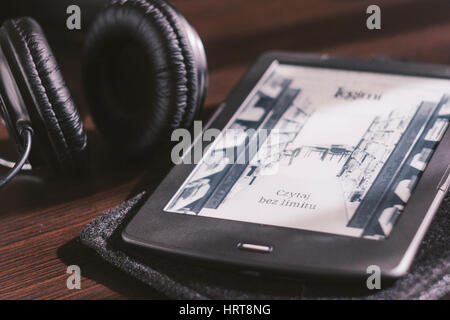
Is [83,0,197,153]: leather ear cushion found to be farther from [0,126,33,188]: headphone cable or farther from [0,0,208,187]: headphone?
[0,126,33,188]: headphone cable

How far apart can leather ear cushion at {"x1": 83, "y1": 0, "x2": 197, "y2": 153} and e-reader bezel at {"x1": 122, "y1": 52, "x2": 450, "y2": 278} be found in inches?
3.6

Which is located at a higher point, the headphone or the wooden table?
the headphone

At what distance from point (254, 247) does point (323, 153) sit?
0.44 feet

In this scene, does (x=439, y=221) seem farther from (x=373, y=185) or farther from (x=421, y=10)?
(x=421, y=10)

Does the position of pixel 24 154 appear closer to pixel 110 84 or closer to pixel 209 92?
pixel 110 84

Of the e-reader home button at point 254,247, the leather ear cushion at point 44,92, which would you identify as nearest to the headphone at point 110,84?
the leather ear cushion at point 44,92

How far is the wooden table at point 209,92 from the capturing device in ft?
1.64

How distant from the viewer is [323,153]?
0.55 m

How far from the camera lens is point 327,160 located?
538 mm

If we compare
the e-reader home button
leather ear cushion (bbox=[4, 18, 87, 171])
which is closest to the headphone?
leather ear cushion (bbox=[4, 18, 87, 171])

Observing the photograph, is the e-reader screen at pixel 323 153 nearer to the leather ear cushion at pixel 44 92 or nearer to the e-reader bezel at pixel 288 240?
the e-reader bezel at pixel 288 240

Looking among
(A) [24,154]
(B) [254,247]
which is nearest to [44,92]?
(A) [24,154]

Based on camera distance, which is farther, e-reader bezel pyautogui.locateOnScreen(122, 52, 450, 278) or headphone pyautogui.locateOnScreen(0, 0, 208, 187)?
headphone pyautogui.locateOnScreen(0, 0, 208, 187)

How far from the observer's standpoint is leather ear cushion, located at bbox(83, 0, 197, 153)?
0.60 meters
